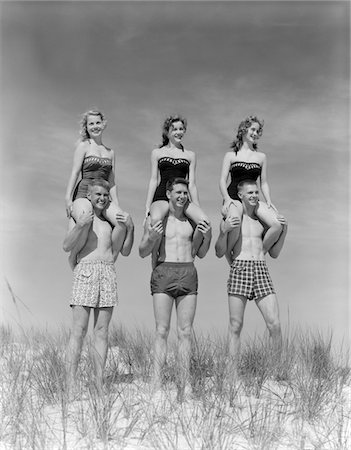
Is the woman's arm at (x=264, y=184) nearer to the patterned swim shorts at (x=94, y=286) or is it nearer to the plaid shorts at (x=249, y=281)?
the plaid shorts at (x=249, y=281)

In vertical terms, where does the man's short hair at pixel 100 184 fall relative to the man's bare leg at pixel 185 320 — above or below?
above

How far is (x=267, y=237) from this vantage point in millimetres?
8266

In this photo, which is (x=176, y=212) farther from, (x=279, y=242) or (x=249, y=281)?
(x=279, y=242)

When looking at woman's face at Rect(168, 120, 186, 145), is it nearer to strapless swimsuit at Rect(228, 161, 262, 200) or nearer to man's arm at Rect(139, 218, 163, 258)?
strapless swimsuit at Rect(228, 161, 262, 200)

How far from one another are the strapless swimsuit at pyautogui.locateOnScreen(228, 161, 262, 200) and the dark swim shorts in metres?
1.51

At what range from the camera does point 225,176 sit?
27.6ft

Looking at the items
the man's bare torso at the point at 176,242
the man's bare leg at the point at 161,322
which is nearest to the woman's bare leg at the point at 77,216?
the man's bare torso at the point at 176,242

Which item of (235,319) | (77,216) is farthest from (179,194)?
(235,319)

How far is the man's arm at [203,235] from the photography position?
7445mm

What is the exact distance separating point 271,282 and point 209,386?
1836mm

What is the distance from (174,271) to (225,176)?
1.78 metres

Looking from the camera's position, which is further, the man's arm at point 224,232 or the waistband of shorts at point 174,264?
the man's arm at point 224,232

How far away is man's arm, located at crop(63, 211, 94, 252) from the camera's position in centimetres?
720

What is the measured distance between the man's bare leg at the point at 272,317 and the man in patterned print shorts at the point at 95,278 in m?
2.02
